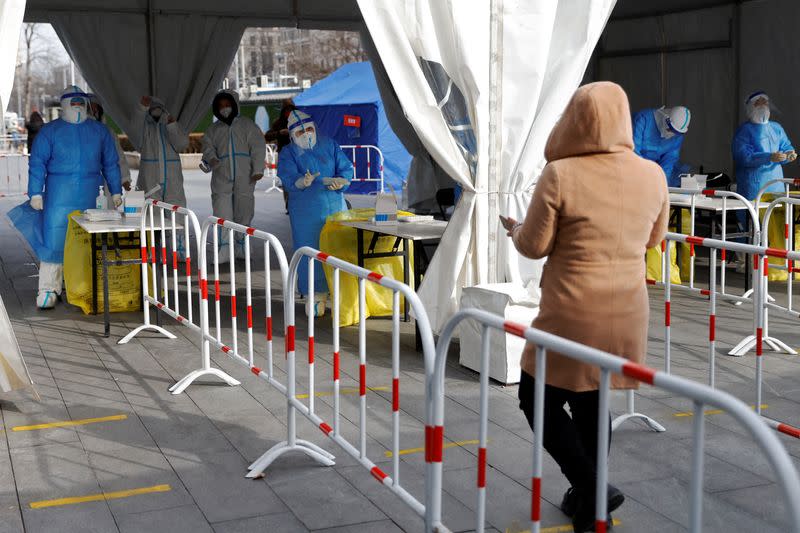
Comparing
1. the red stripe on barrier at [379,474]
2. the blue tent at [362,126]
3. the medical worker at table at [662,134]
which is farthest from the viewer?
the blue tent at [362,126]

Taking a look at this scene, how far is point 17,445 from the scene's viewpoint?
4801 mm

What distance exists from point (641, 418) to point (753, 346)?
193cm

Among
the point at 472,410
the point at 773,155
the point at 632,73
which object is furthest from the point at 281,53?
the point at 472,410

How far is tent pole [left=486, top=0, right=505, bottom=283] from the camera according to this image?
5938 millimetres

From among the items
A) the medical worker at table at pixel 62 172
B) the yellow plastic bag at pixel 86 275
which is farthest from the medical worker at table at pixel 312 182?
the medical worker at table at pixel 62 172

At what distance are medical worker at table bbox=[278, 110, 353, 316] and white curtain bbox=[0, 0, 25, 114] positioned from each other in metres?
2.79

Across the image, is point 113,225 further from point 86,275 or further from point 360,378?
point 360,378

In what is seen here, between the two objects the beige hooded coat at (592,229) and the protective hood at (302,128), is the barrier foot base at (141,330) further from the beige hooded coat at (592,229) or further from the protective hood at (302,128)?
the beige hooded coat at (592,229)

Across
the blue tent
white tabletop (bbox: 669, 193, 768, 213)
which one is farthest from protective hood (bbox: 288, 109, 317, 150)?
the blue tent

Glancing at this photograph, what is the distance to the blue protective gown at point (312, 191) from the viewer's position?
791 centimetres

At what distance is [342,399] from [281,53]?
5840cm

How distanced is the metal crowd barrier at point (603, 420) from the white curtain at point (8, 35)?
140 inches

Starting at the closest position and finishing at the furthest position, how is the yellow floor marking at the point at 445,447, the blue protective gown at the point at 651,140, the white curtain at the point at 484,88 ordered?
1. the yellow floor marking at the point at 445,447
2. the white curtain at the point at 484,88
3. the blue protective gown at the point at 651,140

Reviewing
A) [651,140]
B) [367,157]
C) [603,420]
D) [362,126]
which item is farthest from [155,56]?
[603,420]
